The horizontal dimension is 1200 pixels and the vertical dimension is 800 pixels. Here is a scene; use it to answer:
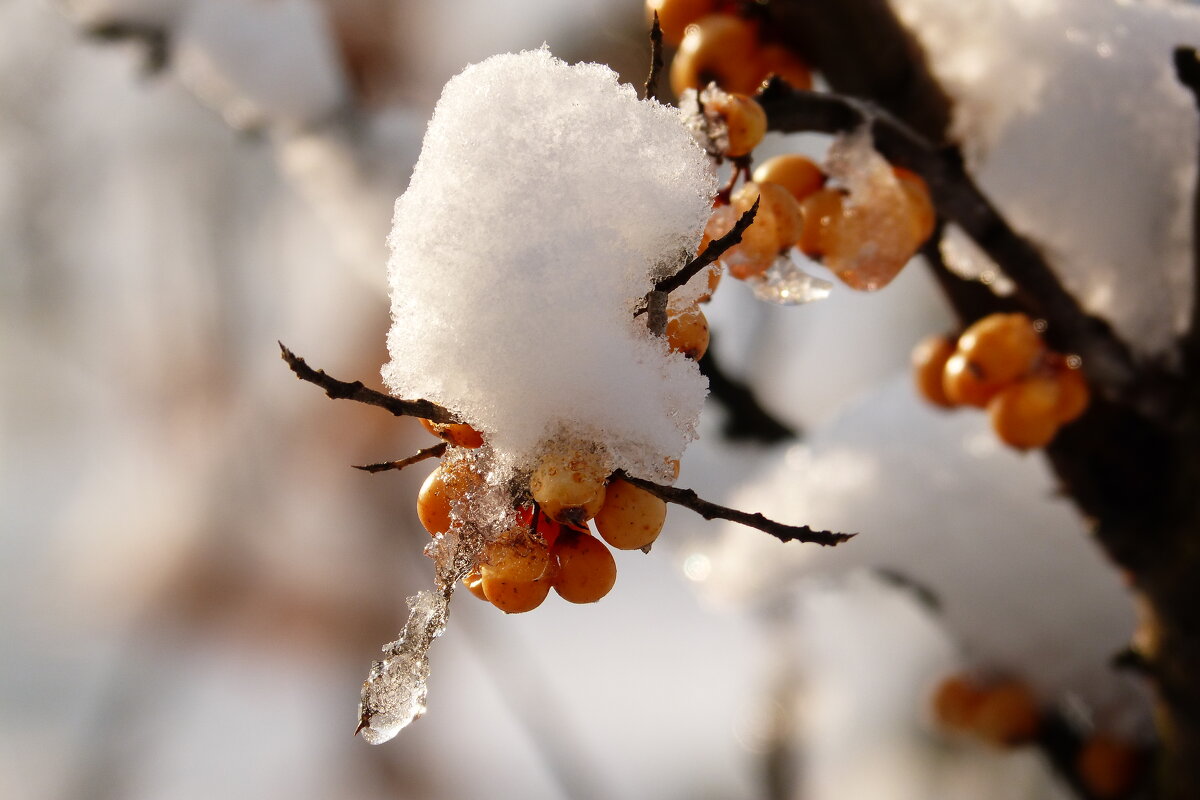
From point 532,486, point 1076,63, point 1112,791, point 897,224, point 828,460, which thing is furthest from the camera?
point 828,460

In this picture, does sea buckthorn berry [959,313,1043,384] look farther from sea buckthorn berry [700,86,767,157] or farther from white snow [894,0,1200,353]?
sea buckthorn berry [700,86,767,157]

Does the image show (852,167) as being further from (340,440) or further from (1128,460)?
(340,440)

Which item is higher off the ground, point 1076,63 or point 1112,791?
point 1076,63

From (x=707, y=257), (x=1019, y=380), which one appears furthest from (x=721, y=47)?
(x=707, y=257)

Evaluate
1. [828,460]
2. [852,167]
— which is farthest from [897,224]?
[828,460]

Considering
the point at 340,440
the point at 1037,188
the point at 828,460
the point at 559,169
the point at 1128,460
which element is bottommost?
the point at 340,440

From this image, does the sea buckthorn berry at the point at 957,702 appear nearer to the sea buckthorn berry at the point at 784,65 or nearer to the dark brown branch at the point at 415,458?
the sea buckthorn berry at the point at 784,65

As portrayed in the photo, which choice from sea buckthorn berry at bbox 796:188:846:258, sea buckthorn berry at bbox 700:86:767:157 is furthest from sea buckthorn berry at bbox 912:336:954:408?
sea buckthorn berry at bbox 700:86:767:157
